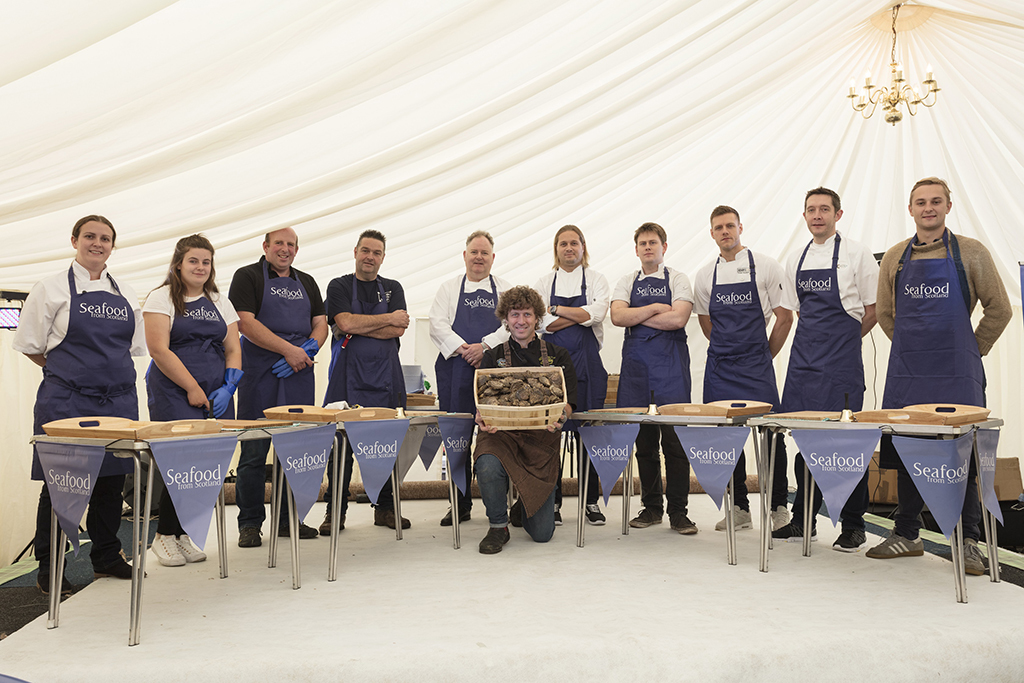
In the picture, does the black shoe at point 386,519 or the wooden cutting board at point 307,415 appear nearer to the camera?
the wooden cutting board at point 307,415

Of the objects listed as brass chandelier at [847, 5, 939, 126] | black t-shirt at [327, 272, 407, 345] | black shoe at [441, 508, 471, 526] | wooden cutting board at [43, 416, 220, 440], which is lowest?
black shoe at [441, 508, 471, 526]

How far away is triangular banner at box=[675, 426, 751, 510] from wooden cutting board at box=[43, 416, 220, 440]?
190 centimetres

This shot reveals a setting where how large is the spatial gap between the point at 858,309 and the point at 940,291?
444 millimetres

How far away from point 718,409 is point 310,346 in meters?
2.08

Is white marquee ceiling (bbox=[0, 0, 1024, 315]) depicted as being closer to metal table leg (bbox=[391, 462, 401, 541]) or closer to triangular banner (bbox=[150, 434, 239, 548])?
triangular banner (bbox=[150, 434, 239, 548])

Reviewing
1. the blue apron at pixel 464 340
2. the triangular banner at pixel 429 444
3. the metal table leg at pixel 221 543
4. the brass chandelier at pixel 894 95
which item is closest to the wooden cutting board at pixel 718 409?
the blue apron at pixel 464 340

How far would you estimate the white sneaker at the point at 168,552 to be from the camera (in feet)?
9.61

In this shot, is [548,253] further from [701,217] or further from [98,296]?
[98,296]

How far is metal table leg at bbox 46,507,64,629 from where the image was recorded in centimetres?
213

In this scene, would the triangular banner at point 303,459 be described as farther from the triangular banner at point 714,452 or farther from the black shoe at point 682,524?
the black shoe at point 682,524

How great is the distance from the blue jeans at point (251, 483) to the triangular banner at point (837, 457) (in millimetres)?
2458

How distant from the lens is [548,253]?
18.7 ft

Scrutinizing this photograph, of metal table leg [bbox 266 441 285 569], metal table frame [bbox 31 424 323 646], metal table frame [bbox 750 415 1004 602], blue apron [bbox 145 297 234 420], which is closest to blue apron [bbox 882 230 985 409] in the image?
metal table frame [bbox 750 415 1004 602]

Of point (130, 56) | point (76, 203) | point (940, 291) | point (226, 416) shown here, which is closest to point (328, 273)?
point (226, 416)
